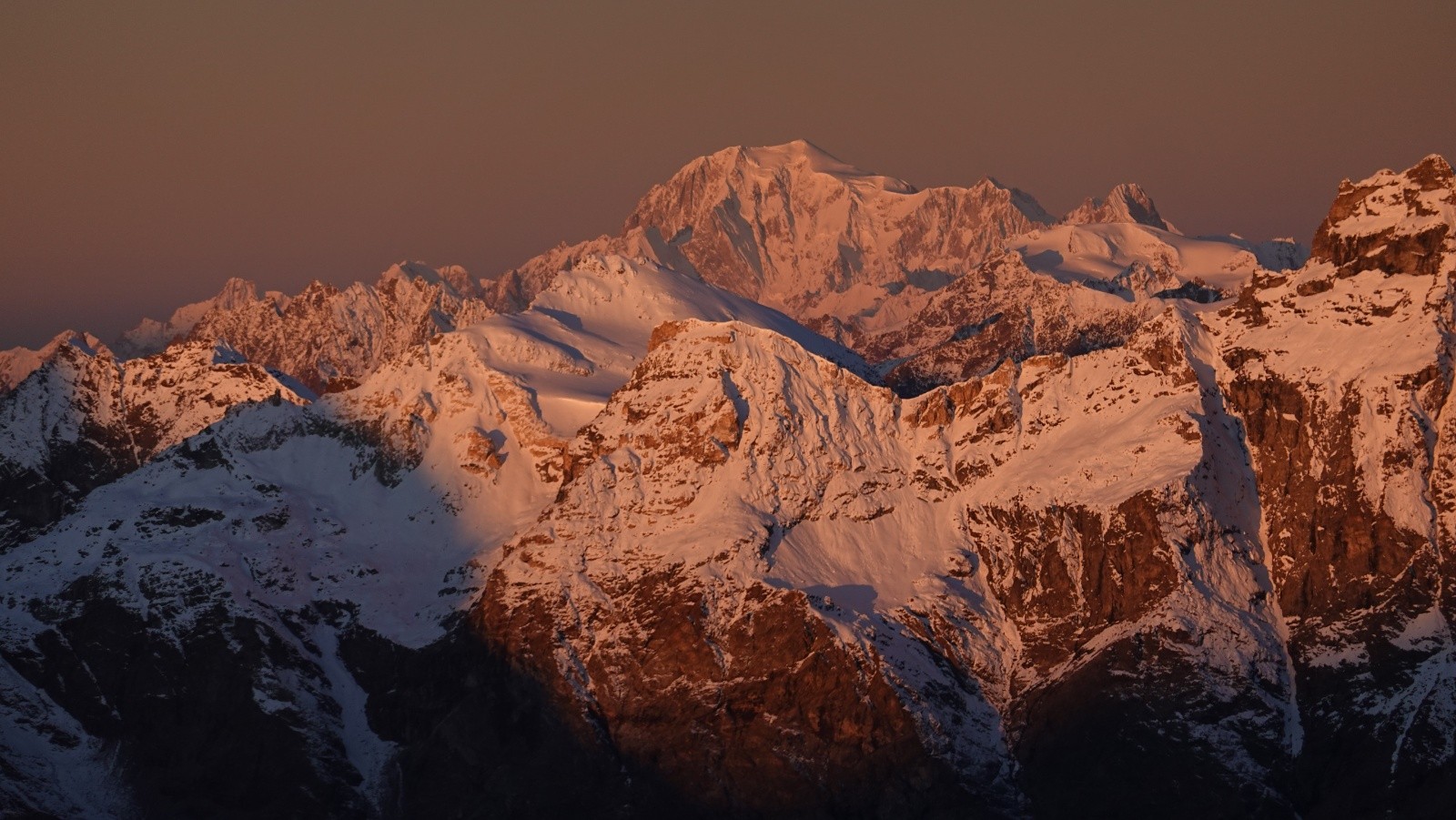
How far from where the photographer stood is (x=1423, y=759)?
652 ft

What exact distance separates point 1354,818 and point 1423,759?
20.4 ft

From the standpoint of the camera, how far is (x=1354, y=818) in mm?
199875
